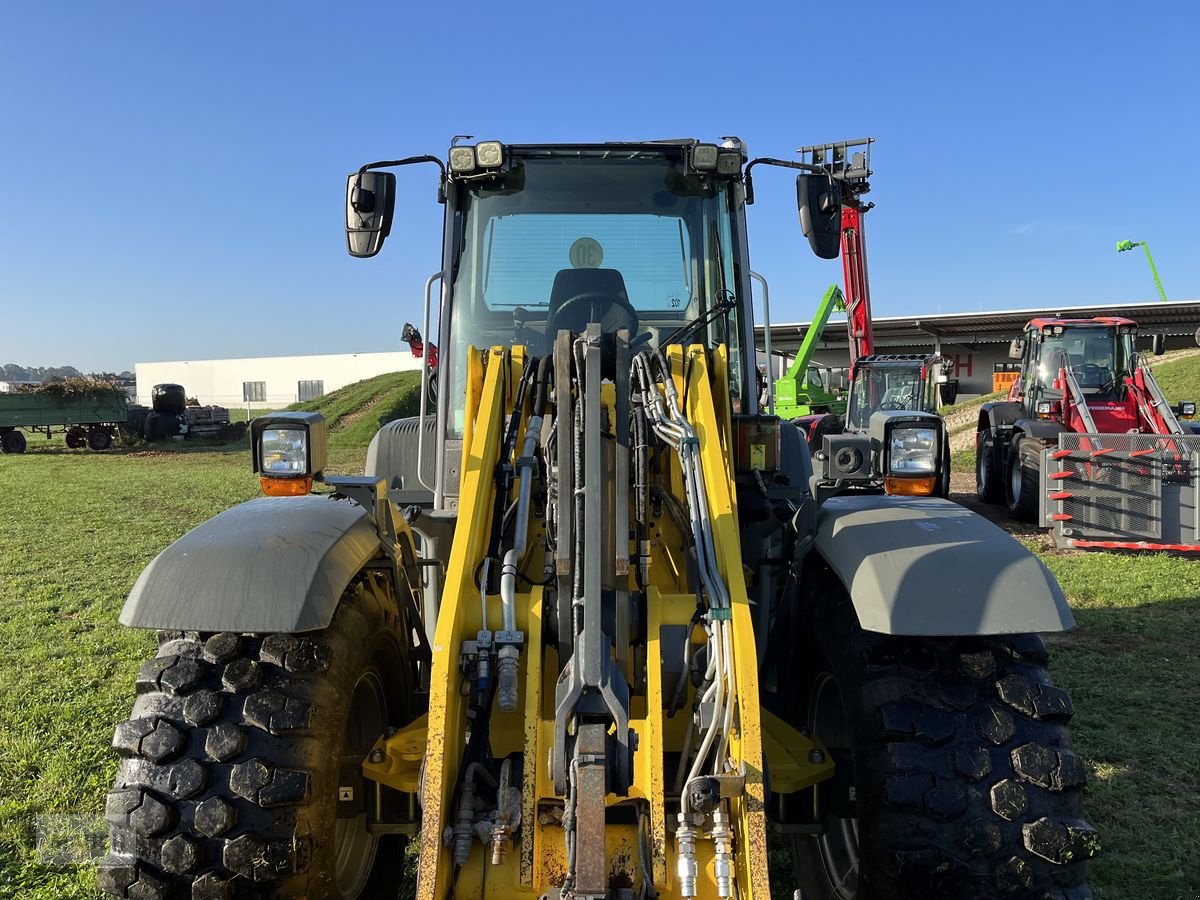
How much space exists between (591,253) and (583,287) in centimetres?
22

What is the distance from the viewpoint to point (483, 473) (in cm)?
272

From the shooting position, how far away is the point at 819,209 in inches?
157

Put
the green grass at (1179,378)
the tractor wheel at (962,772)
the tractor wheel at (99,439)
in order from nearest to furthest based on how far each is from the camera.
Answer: the tractor wheel at (962,772) < the green grass at (1179,378) < the tractor wheel at (99,439)

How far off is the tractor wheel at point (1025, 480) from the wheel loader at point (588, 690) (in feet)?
32.8

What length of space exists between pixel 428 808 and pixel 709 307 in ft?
8.57

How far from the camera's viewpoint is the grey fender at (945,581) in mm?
2396

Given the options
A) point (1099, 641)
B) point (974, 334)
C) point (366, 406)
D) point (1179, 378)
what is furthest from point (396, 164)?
point (974, 334)

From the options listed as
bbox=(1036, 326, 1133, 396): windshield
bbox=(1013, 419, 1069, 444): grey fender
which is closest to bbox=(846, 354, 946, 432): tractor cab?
bbox=(1036, 326, 1133, 396): windshield

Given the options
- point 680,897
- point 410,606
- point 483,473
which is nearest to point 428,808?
point 680,897

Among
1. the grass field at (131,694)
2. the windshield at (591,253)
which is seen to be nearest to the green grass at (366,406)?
the grass field at (131,694)

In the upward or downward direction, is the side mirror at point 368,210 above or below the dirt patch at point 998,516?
above

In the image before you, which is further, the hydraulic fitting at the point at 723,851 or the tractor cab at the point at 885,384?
the tractor cab at the point at 885,384

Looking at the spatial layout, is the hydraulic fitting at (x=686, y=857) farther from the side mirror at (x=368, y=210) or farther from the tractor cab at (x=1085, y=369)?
the tractor cab at (x=1085, y=369)

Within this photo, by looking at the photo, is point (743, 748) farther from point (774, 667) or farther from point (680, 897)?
point (774, 667)
